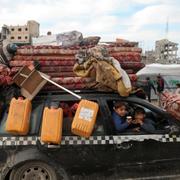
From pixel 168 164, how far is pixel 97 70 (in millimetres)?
1669

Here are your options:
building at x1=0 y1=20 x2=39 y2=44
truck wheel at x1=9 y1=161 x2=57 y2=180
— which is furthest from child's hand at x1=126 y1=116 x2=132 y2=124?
building at x1=0 y1=20 x2=39 y2=44

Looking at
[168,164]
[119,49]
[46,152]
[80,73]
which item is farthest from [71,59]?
[168,164]

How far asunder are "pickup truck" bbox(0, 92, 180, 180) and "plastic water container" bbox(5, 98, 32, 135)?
0.42 ft

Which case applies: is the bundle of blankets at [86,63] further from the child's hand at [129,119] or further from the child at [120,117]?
the child's hand at [129,119]

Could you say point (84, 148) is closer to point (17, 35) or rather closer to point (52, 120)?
point (52, 120)

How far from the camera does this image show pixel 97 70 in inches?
228

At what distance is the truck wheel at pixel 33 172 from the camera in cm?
549

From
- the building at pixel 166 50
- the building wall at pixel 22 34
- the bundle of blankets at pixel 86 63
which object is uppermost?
the bundle of blankets at pixel 86 63

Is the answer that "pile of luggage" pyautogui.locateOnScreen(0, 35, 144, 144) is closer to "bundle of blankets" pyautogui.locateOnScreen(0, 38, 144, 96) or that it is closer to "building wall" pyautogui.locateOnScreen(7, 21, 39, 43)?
"bundle of blankets" pyautogui.locateOnScreen(0, 38, 144, 96)

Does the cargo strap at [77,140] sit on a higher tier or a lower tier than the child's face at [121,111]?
lower

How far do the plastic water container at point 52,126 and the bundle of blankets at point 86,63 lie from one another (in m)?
0.66

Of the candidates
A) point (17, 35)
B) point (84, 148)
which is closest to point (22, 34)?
point (17, 35)

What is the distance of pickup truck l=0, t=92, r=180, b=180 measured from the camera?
5.50 m

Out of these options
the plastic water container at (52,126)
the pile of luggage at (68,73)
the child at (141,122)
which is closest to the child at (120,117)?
the child at (141,122)
